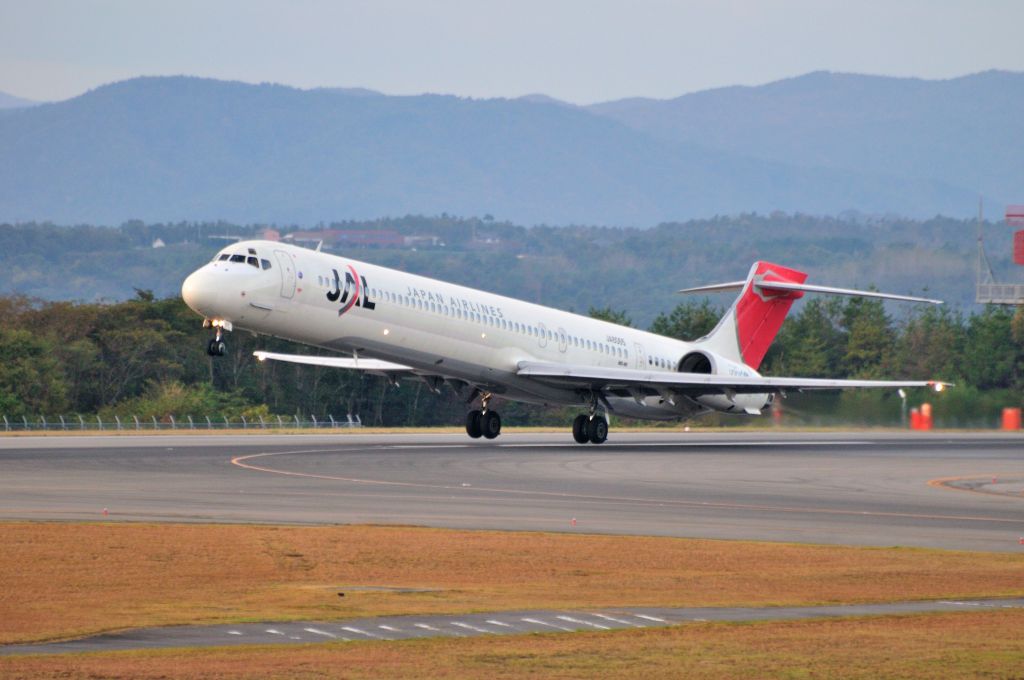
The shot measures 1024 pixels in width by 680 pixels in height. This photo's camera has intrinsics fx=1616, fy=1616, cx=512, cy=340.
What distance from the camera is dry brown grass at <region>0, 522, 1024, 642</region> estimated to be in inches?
661

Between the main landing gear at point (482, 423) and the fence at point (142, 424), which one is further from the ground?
the main landing gear at point (482, 423)

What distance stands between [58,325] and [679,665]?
97.9 m

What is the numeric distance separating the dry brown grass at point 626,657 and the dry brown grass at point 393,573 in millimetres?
1778

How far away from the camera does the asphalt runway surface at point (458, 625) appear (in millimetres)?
14719

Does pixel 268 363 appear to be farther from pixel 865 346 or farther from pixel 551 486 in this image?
pixel 551 486

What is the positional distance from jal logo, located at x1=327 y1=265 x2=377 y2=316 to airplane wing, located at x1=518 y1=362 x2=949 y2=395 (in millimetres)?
6094

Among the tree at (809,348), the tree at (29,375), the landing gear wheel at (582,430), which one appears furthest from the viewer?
the tree at (809,348)

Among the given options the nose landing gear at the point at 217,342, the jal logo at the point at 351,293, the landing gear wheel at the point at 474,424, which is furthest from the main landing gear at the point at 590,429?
the nose landing gear at the point at 217,342

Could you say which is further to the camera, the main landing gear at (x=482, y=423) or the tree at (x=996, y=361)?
the tree at (x=996, y=361)

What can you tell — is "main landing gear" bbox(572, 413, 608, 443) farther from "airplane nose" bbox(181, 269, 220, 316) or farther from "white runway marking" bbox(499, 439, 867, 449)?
"airplane nose" bbox(181, 269, 220, 316)

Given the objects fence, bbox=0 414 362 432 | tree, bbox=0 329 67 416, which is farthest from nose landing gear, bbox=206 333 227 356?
tree, bbox=0 329 67 416

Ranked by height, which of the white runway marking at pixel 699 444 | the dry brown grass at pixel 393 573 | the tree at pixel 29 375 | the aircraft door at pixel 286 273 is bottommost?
the dry brown grass at pixel 393 573

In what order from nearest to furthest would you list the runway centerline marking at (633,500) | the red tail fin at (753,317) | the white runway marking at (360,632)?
the white runway marking at (360,632) → the runway centerline marking at (633,500) → the red tail fin at (753,317)

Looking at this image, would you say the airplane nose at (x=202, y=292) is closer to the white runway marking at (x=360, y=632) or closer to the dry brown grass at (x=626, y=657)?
the white runway marking at (x=360, y=632)
